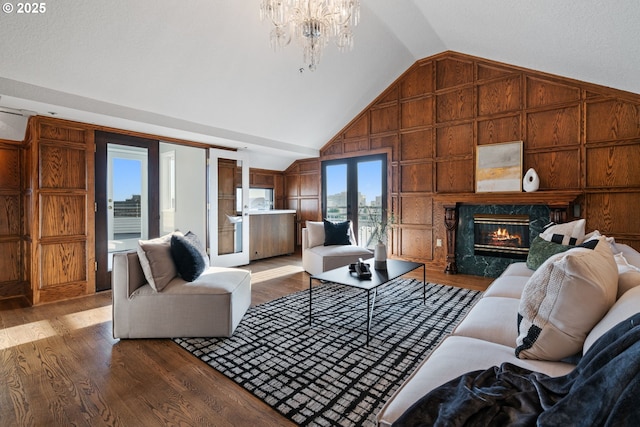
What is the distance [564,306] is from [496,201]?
3.38m

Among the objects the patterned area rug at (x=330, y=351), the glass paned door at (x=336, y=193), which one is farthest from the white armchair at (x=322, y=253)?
the glass paned door at (x=336, y=193)

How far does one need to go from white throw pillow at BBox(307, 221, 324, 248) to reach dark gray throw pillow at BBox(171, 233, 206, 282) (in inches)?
86.3

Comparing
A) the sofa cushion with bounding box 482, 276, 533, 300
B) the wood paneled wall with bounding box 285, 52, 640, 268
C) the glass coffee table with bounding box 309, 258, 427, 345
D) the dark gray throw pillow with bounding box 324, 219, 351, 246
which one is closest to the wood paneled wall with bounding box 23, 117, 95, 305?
the glass coffee table with bounding box 309, 258, 427, 345

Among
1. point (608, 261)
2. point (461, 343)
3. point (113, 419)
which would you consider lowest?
point (113, 419)

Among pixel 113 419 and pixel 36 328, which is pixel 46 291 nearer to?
pixel 36 328

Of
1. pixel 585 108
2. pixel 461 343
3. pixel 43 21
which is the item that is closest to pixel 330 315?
pixel 461 343

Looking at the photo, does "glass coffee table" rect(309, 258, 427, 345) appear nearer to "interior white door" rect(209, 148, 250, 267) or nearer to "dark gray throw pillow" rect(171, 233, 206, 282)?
"dark gray throw pillow" rect(171, 233, 206, 282)

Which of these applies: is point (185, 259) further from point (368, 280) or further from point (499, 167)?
point (499, 167)

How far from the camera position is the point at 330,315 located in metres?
2.98

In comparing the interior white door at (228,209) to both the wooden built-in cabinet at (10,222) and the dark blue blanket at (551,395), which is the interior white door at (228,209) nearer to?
the wooden built-in cabinet at (10,222)

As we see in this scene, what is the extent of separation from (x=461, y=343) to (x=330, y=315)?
1.66m

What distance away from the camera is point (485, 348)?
55.4 inches

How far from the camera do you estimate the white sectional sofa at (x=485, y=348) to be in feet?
3.59

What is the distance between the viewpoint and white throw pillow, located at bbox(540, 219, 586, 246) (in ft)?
9.11
